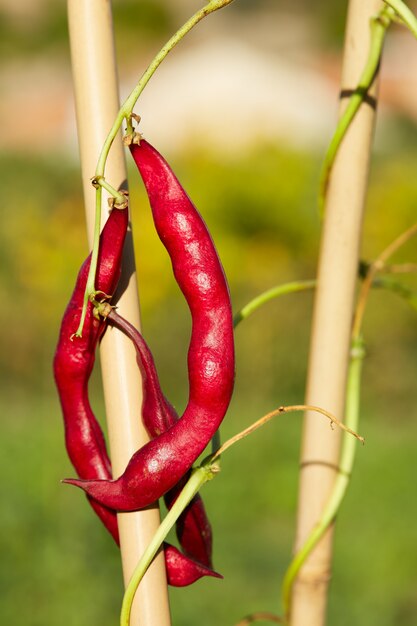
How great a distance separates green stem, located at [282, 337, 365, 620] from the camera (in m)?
0.73

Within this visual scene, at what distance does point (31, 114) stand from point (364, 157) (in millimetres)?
10056

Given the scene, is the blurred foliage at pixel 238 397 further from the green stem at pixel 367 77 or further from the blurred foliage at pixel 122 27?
the blurred foliage at pixel 122 27

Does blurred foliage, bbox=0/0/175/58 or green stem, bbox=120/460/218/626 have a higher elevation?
blurred foliage, bbox=0/0/175/58

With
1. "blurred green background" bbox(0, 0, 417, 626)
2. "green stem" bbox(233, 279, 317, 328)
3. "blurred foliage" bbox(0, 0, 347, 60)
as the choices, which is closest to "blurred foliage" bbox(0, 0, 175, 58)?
"blurred foliage" bbox(0, 0, 347, 60)

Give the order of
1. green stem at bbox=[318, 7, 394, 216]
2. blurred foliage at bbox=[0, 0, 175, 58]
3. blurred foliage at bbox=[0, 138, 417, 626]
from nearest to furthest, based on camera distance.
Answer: green stem at bbox=[318, 7, 394, 216] → blurred foliage at bbox=[0, 138, 417, 626] → blurred foliage at bbox=[0, 0, 175, 58]

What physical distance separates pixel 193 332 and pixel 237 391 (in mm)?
4034

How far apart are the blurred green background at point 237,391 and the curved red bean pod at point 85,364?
1999 millimetres

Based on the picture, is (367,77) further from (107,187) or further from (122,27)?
(122,27)

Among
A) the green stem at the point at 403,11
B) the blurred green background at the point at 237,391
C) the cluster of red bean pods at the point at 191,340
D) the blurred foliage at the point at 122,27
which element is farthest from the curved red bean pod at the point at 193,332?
the blurred foliage at the point at 122,27

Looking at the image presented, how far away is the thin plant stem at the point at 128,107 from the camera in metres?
0.50

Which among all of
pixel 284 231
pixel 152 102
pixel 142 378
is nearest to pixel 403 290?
pixel 142 378

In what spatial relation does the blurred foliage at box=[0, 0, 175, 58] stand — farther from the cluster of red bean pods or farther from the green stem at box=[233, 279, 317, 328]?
the cluster of red bean pods

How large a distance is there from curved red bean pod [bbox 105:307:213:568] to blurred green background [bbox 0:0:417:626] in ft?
6.58

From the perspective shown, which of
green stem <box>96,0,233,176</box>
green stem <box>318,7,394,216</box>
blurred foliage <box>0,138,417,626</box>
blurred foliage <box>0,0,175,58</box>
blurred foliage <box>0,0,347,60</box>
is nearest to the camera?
green stem <box>96,0,233,176</box>
